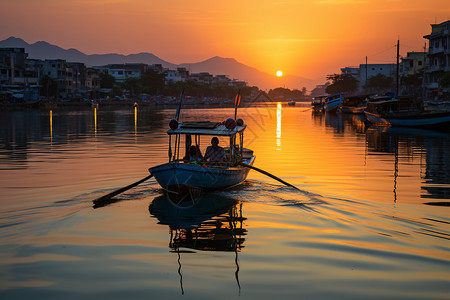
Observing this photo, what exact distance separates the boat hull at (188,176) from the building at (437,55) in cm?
7144

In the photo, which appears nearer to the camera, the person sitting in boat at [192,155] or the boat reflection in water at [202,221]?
the boat reflection in water at [202,221]

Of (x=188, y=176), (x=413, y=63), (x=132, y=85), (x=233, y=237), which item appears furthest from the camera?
(x=132, y=85)

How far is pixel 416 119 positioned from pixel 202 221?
38.4 metres

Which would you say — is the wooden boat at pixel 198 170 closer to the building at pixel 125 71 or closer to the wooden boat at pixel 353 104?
the wooden boat at pixel 353 104

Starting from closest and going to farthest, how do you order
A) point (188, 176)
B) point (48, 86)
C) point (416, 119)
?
point (188, 176)
point (416, 119)
point (48, 86)

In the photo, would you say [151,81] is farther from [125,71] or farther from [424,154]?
[424,154]

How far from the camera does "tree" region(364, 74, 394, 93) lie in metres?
154

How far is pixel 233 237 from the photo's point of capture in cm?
1121

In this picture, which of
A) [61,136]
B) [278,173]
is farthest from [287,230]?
[61,136]

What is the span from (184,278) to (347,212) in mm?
6265

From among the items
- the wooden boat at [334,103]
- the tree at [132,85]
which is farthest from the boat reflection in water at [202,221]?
the tree at [132,85]

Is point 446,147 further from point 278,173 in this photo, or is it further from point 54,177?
point 54,177

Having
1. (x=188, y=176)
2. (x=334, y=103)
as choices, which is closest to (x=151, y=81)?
(x=334, y=103)

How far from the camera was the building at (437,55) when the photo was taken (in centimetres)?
7762
